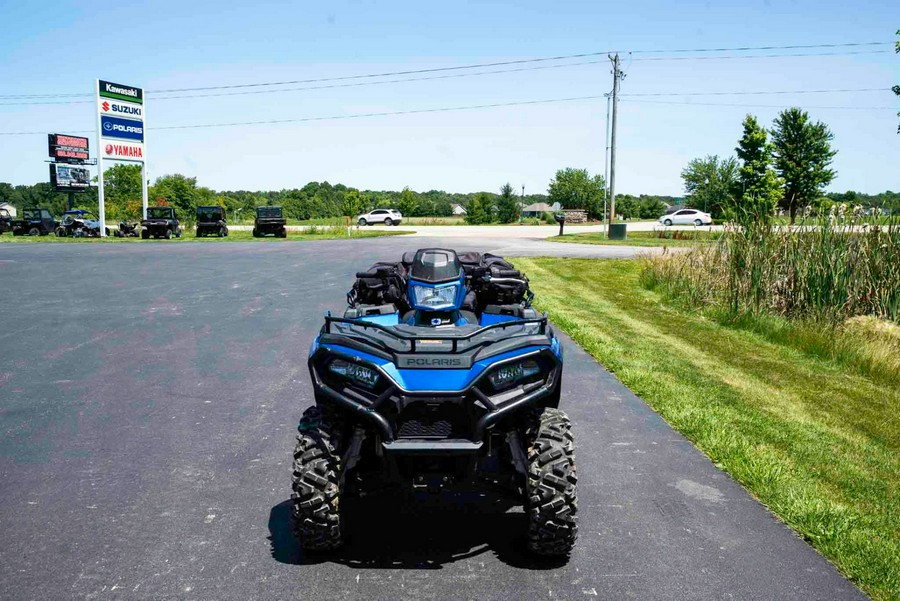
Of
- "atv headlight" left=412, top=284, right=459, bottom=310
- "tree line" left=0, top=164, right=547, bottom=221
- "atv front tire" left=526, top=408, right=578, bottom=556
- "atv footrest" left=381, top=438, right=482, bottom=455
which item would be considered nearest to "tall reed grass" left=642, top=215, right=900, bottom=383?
"atv headlight" left=412, top=284, right=459, bottom=310

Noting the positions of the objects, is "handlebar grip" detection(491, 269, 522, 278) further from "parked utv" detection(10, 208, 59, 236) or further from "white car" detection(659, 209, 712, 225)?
"white car" detection(659, 209, 712, 225)

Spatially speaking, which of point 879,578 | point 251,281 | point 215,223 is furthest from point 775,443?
point 215,223

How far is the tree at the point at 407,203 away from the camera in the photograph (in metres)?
120

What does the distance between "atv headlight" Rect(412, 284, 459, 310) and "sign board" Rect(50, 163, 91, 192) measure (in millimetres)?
70537

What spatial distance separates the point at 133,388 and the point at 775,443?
6793 millimetres

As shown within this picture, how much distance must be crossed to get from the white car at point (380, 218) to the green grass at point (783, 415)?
54.2 metres

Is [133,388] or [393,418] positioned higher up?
[393,418]

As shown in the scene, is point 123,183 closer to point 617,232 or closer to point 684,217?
point 684,217

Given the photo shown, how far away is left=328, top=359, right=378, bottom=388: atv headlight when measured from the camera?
13.4ft

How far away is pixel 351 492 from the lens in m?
4.41

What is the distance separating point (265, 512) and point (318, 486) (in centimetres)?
106

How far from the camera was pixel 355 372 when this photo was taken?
417 cm

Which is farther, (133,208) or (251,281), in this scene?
(133,208)

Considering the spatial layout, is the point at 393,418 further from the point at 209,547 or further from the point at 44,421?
the point at 44,421
